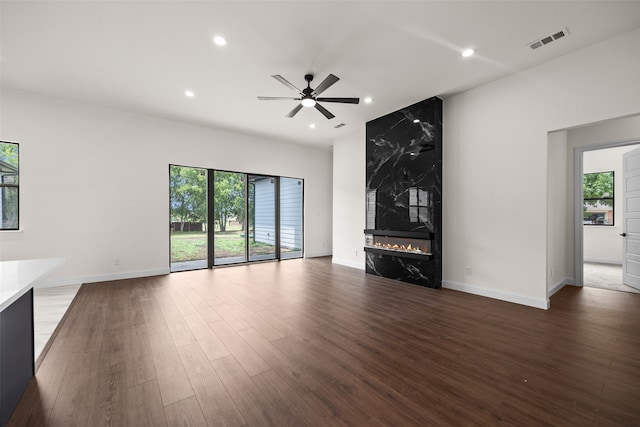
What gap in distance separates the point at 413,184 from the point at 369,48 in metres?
2.52

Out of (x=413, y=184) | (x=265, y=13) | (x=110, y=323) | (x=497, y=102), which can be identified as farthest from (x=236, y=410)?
(x=497, y=102)

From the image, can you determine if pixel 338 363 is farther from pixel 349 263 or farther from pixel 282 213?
pixel 282 213

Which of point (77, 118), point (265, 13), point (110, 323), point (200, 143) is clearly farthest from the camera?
point (200, 143)

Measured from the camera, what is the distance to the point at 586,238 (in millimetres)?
6723

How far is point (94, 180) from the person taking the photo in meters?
4.98

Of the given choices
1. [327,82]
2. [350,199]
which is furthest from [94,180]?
[350,199]

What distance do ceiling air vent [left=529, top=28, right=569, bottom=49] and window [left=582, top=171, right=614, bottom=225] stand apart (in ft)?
18.9

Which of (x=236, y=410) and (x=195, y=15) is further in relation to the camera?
(x=195, y=15)

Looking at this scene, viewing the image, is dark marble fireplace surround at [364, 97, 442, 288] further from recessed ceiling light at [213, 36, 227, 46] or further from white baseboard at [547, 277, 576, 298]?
recessed ceiling light at [213, 36, 227, 46]

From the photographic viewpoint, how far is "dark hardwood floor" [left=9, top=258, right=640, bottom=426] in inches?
66.9

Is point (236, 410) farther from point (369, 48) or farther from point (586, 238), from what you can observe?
point (586, 238)

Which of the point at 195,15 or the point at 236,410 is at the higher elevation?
the point at 195,15

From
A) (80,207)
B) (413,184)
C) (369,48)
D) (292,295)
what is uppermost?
Answer: (369,48)

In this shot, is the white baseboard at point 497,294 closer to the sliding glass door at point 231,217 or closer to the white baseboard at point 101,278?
the sliding glass door at point 231,217
